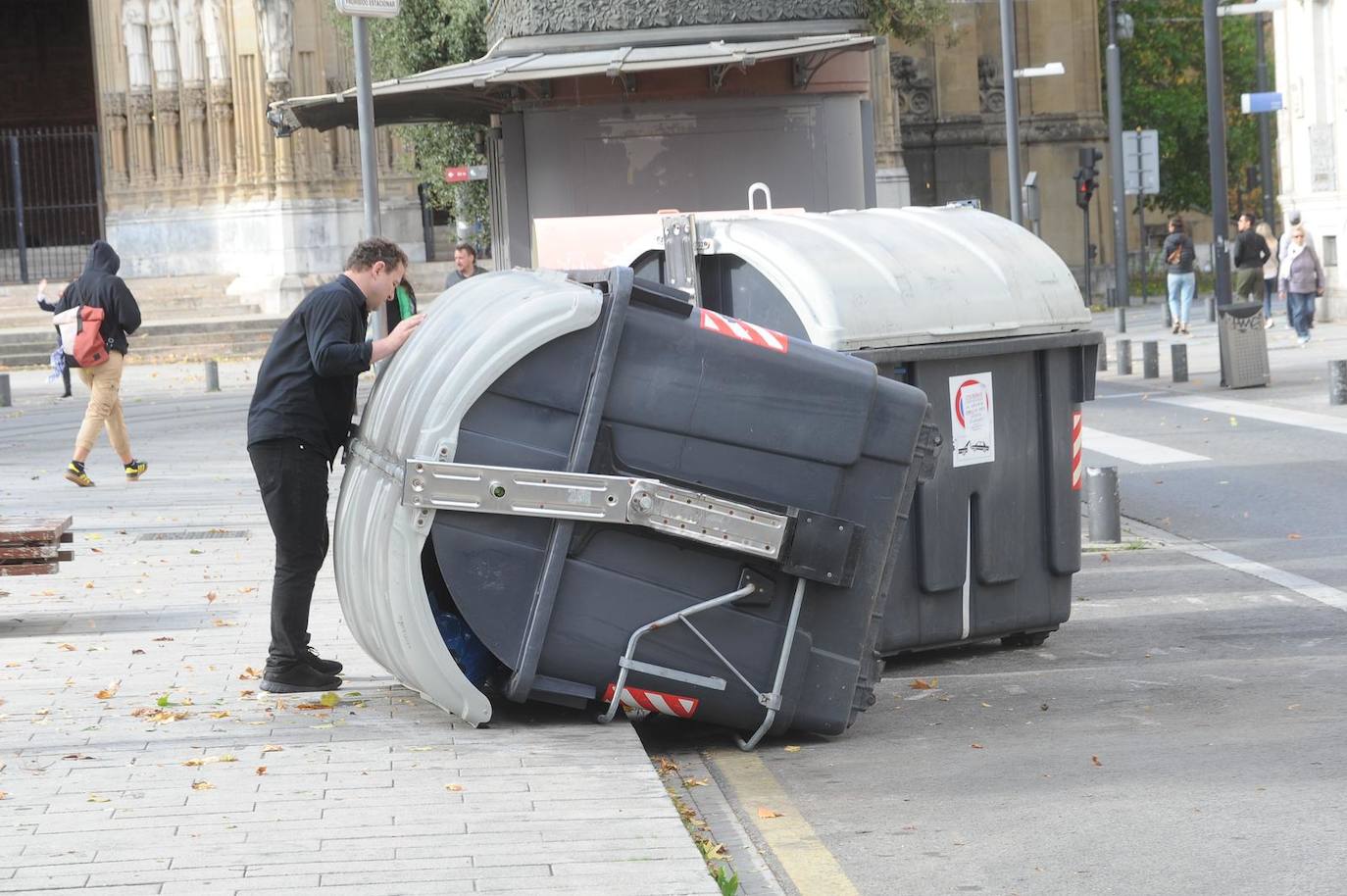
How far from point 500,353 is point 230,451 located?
12329 millimetres

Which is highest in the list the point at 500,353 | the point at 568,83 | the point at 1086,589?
the point at 568,83

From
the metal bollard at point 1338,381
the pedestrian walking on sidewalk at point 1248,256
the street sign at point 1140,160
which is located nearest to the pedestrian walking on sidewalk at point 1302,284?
the pedestrian walking on sidewalk at point 1248,256

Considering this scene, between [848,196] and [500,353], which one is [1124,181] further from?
[500,353]

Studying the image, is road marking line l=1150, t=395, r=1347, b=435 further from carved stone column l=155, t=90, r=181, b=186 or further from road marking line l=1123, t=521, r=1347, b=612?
carved stone column l=155, t=90, r=181, b=186

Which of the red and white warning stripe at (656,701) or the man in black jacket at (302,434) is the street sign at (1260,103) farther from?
the red and white warning stripe at (656,701)

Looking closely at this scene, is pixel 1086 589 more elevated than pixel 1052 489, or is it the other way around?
pixel 1052 489

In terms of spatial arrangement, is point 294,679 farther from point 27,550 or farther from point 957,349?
point 957,349

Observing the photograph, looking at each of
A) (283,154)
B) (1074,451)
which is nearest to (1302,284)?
(283,154)

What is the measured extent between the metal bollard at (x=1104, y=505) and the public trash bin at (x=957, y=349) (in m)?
2.78

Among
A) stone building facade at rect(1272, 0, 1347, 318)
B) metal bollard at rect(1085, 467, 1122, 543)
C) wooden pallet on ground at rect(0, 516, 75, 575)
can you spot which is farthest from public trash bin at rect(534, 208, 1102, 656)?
stone building facade at rect(1272, 0, 1347, 318)

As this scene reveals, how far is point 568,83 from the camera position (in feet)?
55.8

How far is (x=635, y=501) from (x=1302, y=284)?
21.5 m

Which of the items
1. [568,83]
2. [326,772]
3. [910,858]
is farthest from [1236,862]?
[568,83]

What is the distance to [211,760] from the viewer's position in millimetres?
6531
